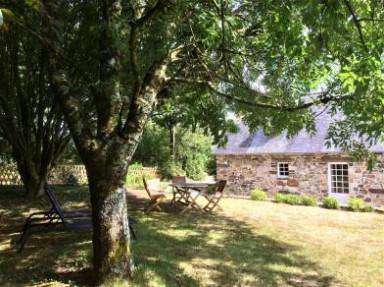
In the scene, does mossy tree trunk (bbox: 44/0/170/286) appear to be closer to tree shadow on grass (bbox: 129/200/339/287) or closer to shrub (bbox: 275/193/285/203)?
tree shadow on grass (bbox: 129/200/339/287)

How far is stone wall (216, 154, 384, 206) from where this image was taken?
15.4 metres

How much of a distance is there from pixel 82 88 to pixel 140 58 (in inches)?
133

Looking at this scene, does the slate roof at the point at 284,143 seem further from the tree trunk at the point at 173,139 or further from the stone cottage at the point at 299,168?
the tree trunk at the point at 173,139

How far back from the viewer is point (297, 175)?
17.4 meters

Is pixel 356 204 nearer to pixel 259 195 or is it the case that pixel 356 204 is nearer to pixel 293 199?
pixel 293 199

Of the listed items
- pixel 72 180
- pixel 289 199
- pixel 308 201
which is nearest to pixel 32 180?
pixel 72 180

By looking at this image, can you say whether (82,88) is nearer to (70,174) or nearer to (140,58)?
(140,58)

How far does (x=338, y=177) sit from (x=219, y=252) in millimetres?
10789

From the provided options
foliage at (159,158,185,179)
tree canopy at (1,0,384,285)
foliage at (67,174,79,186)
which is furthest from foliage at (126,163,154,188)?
tree canopy at (1,0,384,285)

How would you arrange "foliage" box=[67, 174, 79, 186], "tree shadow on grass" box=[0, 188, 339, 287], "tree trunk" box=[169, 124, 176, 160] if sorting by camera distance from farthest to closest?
"tree trunk" box=[169, 124, 176, 160], "foliage" box=[67, 174, 79, 186], "tree shadow on grass" box=[0, 188, 339, 287]

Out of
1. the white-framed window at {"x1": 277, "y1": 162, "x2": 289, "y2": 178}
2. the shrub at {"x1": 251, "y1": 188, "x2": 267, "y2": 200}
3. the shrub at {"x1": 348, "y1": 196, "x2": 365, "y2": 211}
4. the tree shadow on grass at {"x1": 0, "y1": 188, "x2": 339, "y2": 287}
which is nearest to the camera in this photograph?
the tree shadow on grass at {"x1": 0, "y1": 188, "x2": 339, "y2": 287}

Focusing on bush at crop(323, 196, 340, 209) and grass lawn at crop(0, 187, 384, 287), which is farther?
bush at crop(323, 196, 340, 209)

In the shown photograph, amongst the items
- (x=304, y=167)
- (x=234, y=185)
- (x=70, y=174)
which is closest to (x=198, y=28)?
(x=304, y=167)

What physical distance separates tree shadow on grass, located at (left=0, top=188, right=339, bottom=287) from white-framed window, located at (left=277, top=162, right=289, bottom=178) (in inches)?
348
